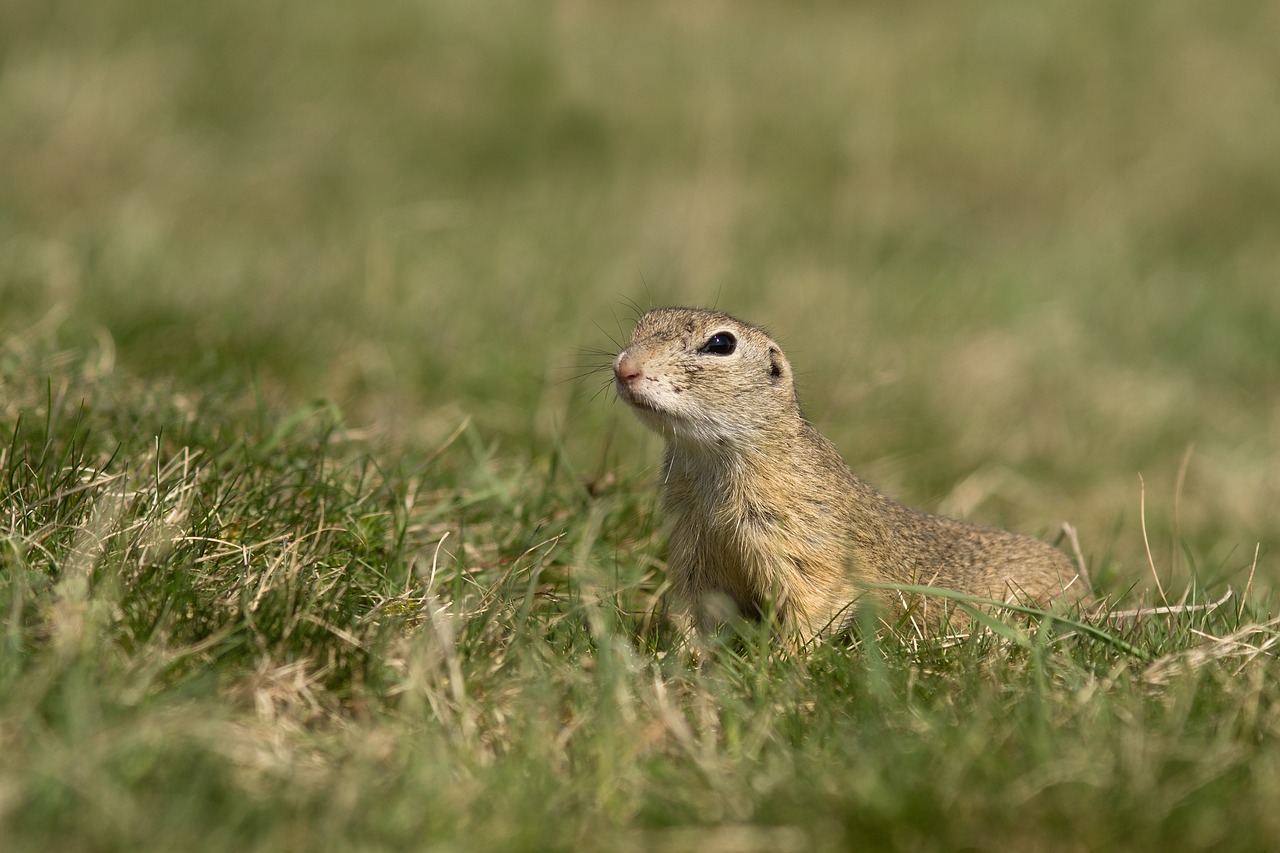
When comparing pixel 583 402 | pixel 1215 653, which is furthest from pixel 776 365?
pixel 1215 653

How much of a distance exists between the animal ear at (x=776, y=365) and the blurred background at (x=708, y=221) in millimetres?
705

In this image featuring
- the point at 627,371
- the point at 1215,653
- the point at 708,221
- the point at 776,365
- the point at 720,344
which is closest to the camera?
the point at 1215,653

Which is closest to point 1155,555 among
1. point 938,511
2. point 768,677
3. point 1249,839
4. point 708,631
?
point 938,511

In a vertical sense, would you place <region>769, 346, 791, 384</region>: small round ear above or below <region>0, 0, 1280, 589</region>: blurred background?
above

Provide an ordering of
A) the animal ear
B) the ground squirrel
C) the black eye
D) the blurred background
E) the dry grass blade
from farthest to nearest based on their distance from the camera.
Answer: the blurred background → the animal ear → the black eye → the ground squirrel → the dry grass blade

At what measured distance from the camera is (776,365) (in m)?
4.38

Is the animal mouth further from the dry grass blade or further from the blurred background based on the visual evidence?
the dry grass blade

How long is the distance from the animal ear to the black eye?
0.59ft

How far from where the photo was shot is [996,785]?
8.27 feet

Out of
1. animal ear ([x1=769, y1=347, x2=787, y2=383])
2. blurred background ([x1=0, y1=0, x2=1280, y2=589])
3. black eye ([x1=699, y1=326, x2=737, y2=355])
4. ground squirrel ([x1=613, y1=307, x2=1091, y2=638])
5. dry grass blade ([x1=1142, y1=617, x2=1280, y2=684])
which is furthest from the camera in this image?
blurred background ([x1=0, y1=0, x2=1280, y2=589])

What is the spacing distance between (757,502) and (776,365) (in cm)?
53

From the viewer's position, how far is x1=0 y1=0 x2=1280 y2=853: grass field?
254 cm

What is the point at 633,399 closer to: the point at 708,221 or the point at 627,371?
the point at 627,371

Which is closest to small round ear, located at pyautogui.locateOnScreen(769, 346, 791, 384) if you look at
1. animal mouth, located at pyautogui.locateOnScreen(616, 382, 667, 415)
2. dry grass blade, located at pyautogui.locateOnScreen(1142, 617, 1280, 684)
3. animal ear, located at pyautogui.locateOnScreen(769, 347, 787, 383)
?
animal ear, located at pyautogui.locateOnScreen(769, 347, 787, 383)
